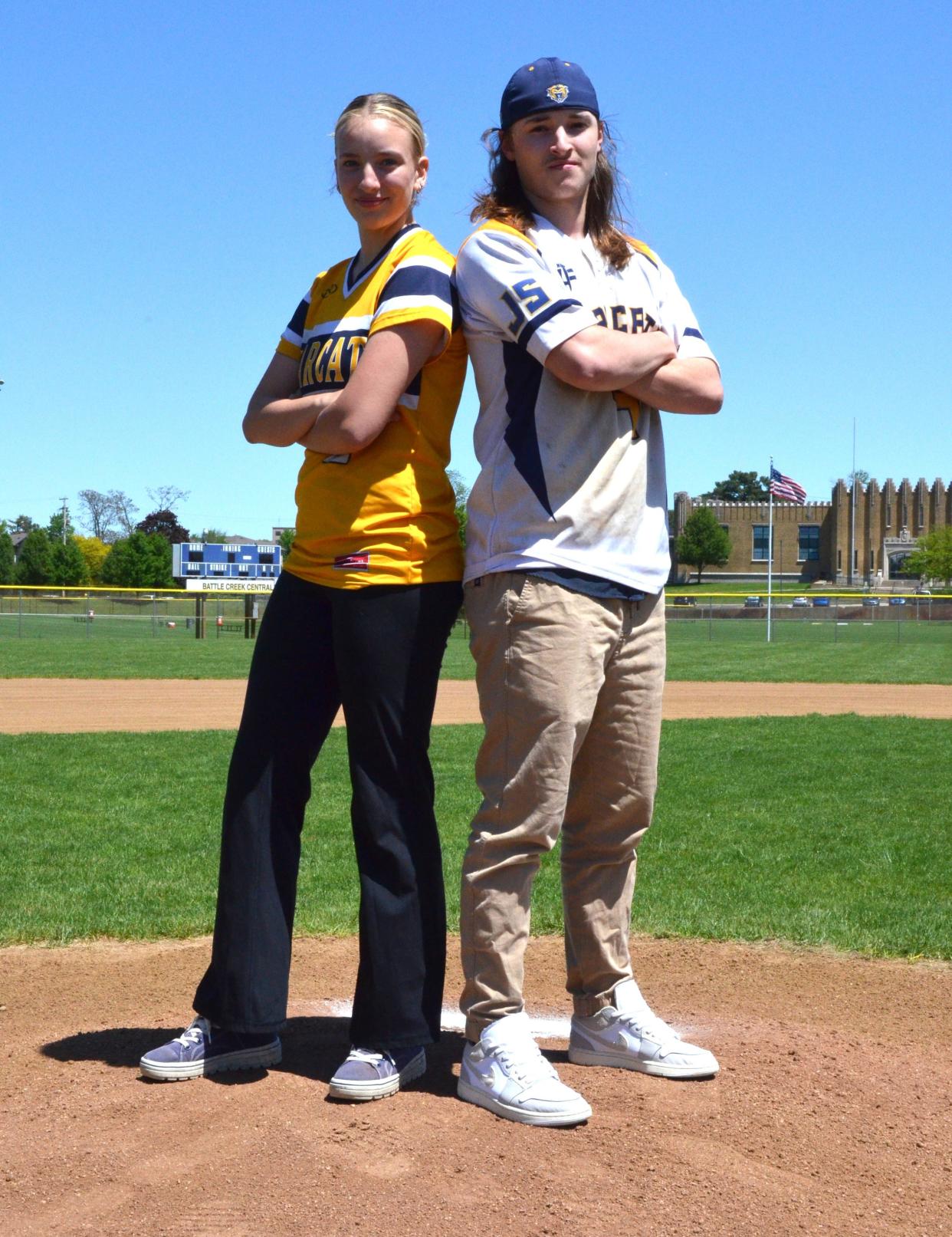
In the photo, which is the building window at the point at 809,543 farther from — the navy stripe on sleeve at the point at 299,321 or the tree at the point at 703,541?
the navy stripe on sleeve at the point at 299,321

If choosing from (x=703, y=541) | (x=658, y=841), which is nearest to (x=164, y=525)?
(x=703, y=541)

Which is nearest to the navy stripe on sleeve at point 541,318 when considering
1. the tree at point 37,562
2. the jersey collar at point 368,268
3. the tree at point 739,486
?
the jersey collar at point 368,268

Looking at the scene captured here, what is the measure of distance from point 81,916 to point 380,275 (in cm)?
327

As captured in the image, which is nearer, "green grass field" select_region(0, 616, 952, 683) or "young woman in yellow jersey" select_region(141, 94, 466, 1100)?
"young woman in yellow jersey" select_region(141, 94, 466, 1100)

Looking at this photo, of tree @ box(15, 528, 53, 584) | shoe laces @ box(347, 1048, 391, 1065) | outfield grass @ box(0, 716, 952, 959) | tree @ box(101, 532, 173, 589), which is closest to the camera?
shoe laces @ box(347, 1048, 391, 1065)

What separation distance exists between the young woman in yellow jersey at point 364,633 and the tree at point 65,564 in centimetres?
7710

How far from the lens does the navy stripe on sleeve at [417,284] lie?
2867 millimetres

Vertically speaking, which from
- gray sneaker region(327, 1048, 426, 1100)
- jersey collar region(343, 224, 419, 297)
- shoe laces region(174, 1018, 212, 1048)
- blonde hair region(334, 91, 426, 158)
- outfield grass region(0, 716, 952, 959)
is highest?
blonde hair region(334, 91, 426, 158)

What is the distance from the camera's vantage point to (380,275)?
9.75ft

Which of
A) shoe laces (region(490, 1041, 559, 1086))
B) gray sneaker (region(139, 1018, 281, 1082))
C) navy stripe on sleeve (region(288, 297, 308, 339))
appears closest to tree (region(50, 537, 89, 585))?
navy stripe on sleeve (region(288, 297, 308, 339))

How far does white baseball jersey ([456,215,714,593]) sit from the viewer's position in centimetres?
278

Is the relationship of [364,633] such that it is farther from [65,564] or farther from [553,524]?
[65,564]

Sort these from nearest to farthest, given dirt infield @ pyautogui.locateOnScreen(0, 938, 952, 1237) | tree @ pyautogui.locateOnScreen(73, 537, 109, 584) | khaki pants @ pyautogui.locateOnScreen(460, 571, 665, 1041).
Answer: dirt infield @ pyautogui.locateOnScreen(0, 938, 952, 1237) → khaki pants @ pyautogui.locateOnScreen(460, 571, 665, 1041) → tree @ pyautogui.locateOnScreen(73, 537, 109, 584)

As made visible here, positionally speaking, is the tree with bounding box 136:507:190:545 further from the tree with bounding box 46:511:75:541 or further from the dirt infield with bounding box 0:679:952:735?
the dirt infield with bounding box 0:679:952:735
